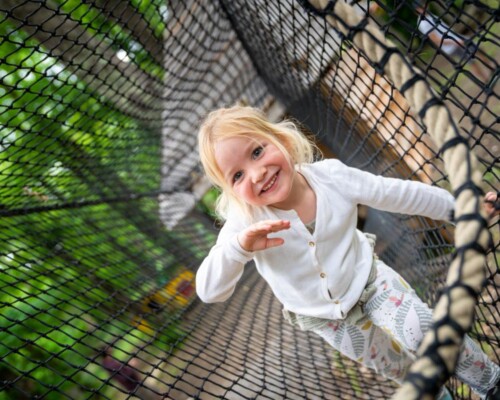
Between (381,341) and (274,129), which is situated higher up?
(274,129)

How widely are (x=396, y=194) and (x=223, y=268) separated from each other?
0.97ft

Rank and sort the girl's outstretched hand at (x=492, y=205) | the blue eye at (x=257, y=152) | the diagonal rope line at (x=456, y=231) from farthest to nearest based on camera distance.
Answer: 1. the blue eye at (x=257, y=152)
2. the girl's outstretched hand at (x=492, y=205)
3. the diagonal rope line at (x=456, y=231)

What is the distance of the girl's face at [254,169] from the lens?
0.65 metres

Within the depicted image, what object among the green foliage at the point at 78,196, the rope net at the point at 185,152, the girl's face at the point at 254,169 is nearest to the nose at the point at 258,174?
the girl's face at the point at 254,169

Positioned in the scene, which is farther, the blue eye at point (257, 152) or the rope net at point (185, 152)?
the rope net at point (185, 152)

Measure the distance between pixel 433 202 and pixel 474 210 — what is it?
326 millimetres

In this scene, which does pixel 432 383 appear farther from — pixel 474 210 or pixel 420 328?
pixel 420 328

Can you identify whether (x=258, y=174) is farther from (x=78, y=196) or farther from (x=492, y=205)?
(x=78, y=196)

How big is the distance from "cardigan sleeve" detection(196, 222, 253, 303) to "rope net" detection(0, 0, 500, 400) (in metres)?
0.21

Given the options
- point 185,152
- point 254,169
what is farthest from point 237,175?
point 185,152

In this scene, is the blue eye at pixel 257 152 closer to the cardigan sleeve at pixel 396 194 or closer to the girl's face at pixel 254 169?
the girl's face at pixel 254 169

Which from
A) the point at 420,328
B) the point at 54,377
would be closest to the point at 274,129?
the point at 420,328

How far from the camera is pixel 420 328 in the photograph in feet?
2.13

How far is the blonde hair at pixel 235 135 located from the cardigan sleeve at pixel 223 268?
2.9 inches
